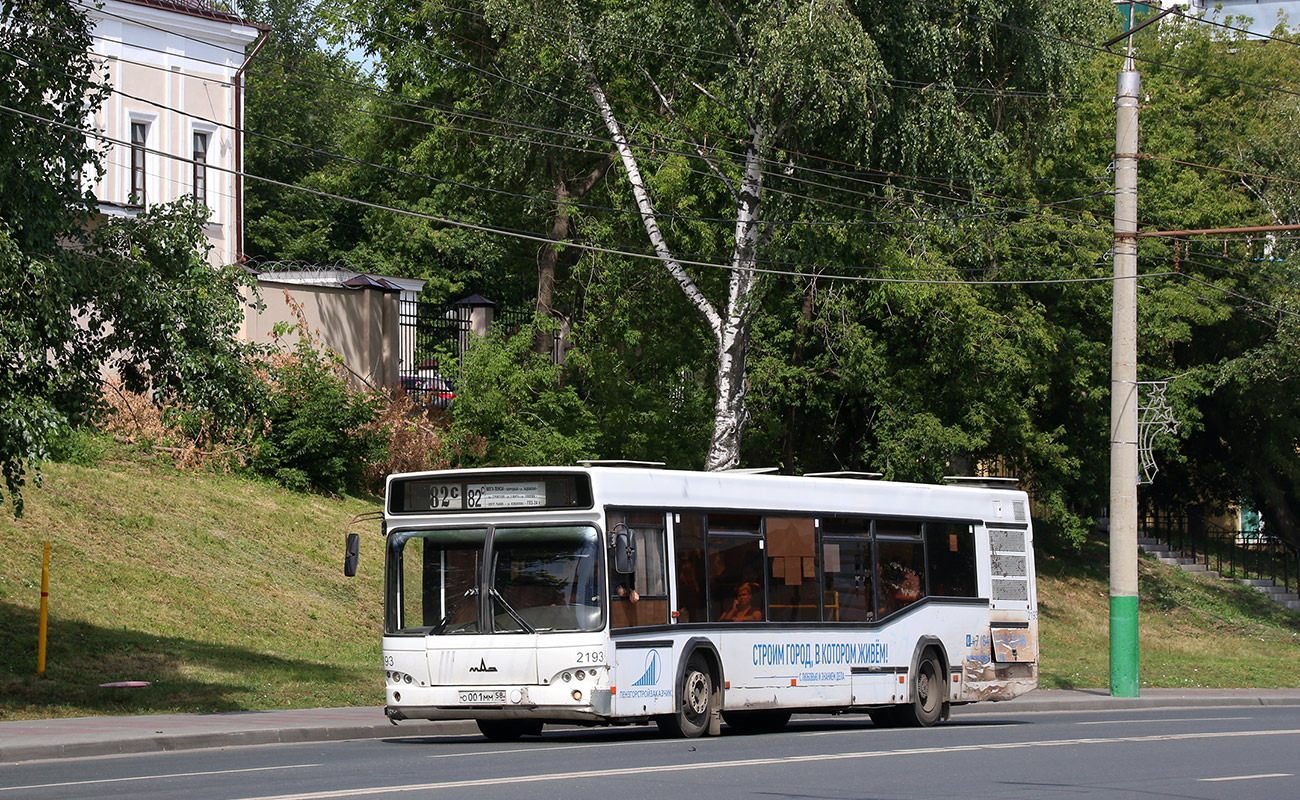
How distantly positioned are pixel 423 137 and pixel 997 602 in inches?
1023

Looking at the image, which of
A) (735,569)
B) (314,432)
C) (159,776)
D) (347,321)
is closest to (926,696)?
(735,569)

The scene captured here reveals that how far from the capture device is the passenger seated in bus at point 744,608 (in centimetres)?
1720

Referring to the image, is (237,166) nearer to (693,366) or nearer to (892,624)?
(693,366)

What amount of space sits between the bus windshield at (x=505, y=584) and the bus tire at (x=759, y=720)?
4.30 metres

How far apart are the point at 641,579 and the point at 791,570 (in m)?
2.68

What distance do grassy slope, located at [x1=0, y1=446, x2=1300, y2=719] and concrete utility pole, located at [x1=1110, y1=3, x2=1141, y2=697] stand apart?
3.97m

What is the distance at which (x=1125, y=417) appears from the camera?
86.2 feet

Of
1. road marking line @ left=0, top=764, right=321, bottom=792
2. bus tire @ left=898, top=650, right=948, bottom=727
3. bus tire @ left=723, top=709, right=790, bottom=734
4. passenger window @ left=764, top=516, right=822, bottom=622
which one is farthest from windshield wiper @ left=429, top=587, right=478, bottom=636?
bus tire @ left=898, top=650, right=948, bottom=727

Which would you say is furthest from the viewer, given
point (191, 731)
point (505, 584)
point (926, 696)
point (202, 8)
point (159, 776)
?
point (202, 8)

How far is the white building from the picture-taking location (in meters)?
39.1

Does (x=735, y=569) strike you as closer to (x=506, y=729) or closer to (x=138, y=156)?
(x=506, y=729)

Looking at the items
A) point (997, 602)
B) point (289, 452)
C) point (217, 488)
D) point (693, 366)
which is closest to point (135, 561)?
point (217, 488)

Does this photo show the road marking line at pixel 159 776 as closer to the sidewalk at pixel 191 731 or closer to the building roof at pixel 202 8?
the sidewalk at pixel 191 731

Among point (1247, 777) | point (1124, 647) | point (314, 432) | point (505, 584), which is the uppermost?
point (314, 432)
